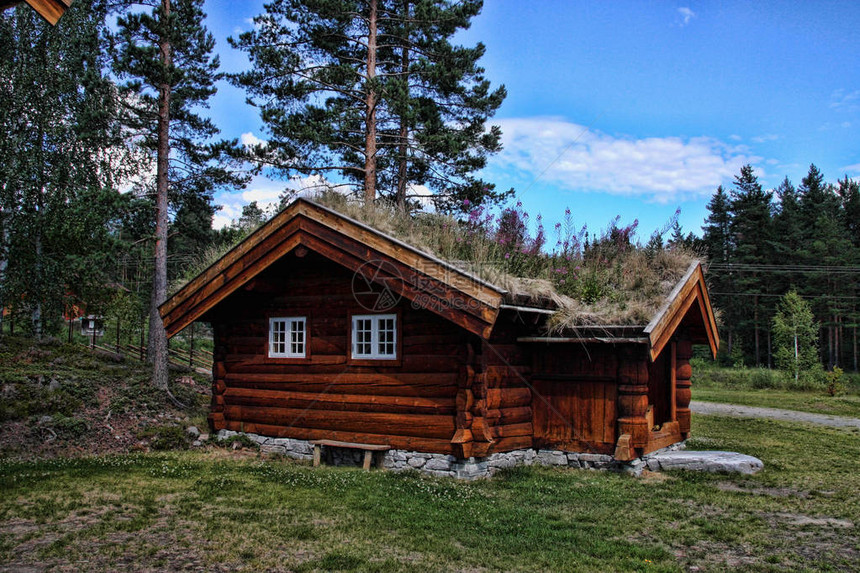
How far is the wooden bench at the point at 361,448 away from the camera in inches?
445

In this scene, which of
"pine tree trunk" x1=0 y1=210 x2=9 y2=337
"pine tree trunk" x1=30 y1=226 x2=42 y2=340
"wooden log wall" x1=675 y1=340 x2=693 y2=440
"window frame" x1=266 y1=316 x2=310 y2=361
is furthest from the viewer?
"pine tree trunk" x1=30 y1=226 x2=42 y2=340

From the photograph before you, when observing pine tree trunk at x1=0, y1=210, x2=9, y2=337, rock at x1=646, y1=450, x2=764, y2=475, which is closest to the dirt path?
rock at x1=646, y1=450, x2=764, y2=475

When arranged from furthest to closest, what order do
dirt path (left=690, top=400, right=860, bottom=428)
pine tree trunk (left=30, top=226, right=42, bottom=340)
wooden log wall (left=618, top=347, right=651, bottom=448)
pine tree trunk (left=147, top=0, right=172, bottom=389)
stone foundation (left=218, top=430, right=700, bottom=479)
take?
pine tree trunk (left=30, top=226, right=42, bottom=340) → dirt path (left=690, top=400, right=860, bottom=428) → pine tree trunk (left=147, top=0, right=172, bottom=389) → wooden log wall (left=618, top=347, right=651, bottom=448) → stone foundation (left=218, top=430, right=700, bottom=479)

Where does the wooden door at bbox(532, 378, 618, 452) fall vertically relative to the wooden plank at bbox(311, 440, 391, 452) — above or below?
above

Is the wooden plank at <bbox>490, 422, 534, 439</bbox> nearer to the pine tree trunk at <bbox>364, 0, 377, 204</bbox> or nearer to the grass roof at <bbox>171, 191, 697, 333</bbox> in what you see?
the grass roof at <bbox>171, 191, 697, 333</bbox>

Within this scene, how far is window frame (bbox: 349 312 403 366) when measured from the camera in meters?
11.6

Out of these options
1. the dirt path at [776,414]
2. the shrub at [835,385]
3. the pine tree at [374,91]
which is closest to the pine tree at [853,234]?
the shrub at [835,385]

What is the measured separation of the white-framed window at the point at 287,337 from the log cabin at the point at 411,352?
0.03 metres

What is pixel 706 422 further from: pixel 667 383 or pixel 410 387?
pixel 410 387

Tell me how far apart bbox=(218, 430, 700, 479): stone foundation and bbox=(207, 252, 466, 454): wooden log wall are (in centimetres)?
22

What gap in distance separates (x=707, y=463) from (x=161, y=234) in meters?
16.7

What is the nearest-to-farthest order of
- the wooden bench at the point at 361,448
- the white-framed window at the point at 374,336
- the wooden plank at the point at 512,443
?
the wooden plank at the point at 512,443 < the wooden bench at the point at 361,448 < the white-framed window at the point at 374,336

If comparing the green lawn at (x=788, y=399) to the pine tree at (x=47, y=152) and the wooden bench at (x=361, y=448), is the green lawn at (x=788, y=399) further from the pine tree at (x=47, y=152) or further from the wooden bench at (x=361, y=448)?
the pine tree at (x=47, y=152)

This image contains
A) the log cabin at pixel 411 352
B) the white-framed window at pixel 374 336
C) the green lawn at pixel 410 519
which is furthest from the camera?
the white-framed window at pixel 374 336
